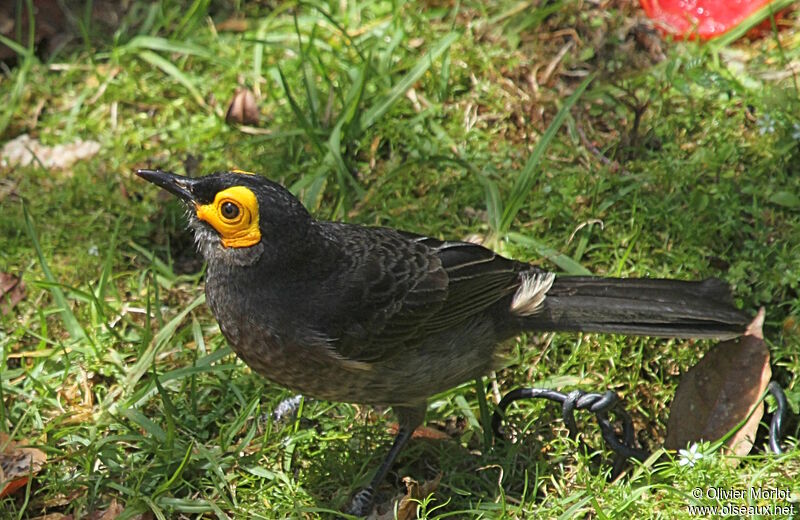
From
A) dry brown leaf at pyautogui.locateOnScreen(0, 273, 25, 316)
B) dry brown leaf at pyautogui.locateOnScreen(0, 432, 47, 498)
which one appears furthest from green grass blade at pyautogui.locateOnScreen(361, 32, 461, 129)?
dry brown leaf at pyautogui.locateOnScreen(0, 432, 47, 498)

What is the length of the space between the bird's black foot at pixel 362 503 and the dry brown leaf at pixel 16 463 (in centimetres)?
143

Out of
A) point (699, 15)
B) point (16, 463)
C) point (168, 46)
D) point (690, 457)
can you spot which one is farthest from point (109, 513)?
point (699, 15)

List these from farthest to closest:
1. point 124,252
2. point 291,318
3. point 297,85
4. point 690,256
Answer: point 297,85, point 124,252, point 690,256, point 291,318

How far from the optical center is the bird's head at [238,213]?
430 cm

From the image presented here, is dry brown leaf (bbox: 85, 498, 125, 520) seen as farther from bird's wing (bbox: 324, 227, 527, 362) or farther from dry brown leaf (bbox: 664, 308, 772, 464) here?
dry brown leaf (bbox: 664, 308, 772, 464)

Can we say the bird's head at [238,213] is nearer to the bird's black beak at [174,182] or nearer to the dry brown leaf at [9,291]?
the bird's black beak at [174,182]

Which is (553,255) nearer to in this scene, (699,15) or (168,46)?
(699,15)

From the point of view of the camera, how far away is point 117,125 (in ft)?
22.1

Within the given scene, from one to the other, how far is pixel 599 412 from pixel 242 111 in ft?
10.4

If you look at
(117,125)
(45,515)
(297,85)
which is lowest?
(45,515)

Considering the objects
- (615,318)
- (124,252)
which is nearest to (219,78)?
(124,252)

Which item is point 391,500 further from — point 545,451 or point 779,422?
point 779,422

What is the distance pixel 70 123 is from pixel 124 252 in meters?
1.32

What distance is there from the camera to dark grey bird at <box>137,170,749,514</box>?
4406mm
